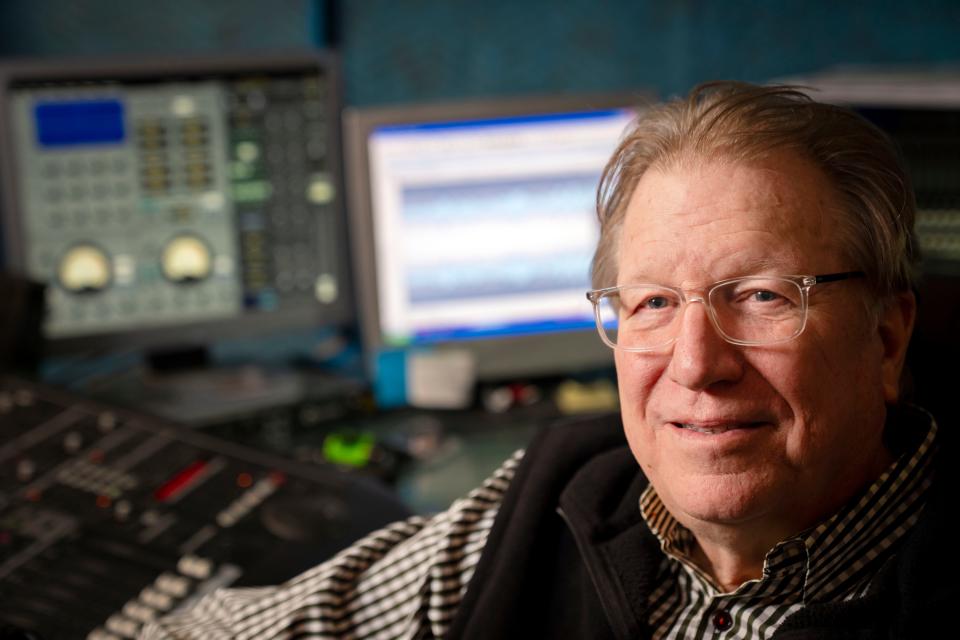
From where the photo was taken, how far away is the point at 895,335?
1.02 m

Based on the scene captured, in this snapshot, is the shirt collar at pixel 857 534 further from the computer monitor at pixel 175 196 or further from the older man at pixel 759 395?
the computer monitor at pixel 175 196

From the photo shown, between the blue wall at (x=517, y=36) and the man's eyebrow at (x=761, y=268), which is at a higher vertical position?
the blue wall at (x=517, y=36)

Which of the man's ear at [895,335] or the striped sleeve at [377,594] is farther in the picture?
the striped sleeve at [377,594]

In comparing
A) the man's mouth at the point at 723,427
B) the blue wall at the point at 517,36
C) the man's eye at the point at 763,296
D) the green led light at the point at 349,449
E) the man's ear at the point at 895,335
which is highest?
the blue wall at the point at 517,36

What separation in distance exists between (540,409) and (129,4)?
3.59 feet

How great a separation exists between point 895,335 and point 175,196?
1349mm

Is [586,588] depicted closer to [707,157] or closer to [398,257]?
[707,157]

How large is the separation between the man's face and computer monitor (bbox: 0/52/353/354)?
116cm

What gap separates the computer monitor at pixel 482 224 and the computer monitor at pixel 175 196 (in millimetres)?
102

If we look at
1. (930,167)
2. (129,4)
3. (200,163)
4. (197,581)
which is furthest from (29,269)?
(930,167)

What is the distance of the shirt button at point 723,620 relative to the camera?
1.02m

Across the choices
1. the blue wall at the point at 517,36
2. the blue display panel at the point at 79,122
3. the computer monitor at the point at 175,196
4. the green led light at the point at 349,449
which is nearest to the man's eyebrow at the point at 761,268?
the green led light at the point at 349,449

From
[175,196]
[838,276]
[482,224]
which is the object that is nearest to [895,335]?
[838,276]

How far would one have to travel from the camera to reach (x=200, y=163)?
1985mm
